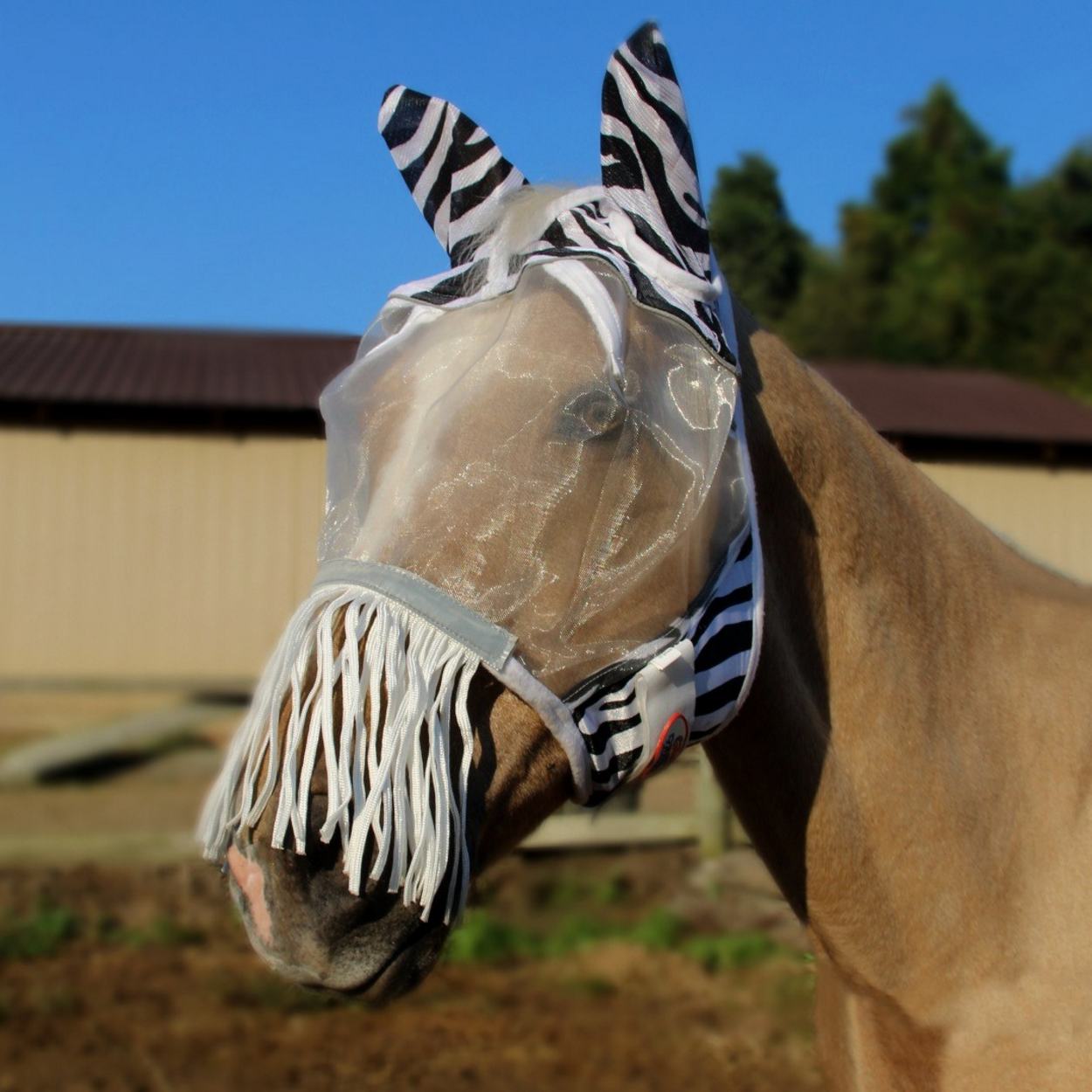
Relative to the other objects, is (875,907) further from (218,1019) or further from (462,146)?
(218,1019)

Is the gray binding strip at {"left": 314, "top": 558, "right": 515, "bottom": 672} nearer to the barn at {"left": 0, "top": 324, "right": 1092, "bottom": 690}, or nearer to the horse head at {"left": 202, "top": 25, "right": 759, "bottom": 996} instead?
the horse head at {"left": 202, "top": 25, "right": 759, "bottom": 996}

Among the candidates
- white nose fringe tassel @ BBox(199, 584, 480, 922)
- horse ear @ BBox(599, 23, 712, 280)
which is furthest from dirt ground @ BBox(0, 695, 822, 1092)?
horse ear @ BBox(599, 23, 712, 280)

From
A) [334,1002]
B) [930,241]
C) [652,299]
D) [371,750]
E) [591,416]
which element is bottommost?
[334,1002]

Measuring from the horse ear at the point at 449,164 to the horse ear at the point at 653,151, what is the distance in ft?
0.90

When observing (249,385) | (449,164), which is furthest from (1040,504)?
(449,164)

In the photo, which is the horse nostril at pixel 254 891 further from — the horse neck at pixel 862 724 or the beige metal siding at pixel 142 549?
the beige metal siding at pixel 142 549

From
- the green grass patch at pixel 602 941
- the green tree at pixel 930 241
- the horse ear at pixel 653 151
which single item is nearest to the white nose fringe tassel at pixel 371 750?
the horse ear at pixel 653 151

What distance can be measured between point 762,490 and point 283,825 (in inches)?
35.8

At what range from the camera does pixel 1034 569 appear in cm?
235

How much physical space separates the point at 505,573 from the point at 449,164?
32.9 inches

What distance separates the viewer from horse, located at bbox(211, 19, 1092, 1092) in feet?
6.06

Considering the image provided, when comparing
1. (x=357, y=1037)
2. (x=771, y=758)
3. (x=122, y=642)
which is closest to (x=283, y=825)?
(x=771, y=758)

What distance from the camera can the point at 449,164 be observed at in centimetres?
201

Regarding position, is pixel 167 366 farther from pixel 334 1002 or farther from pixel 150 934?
pixel 334 1002
